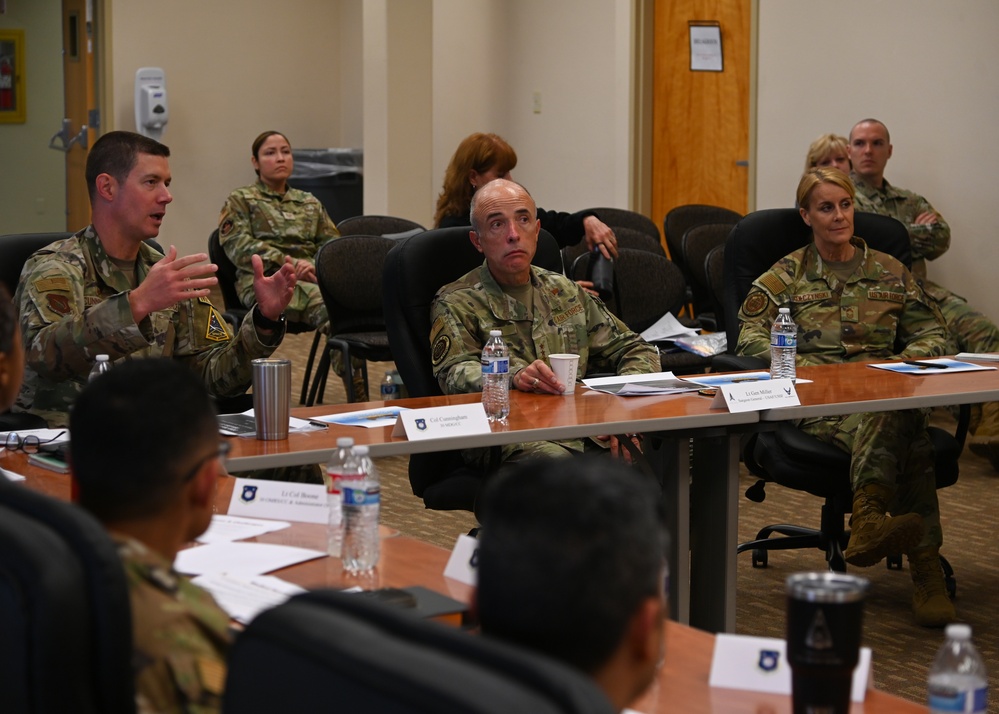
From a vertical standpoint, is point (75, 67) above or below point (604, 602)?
above

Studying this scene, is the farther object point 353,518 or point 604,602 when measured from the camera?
point 353,518

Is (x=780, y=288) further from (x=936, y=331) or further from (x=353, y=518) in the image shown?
(x=353, y=518)

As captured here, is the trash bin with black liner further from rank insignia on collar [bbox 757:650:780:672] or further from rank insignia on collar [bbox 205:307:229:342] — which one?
rank insignia on collar [bbox 757:650:780:672]

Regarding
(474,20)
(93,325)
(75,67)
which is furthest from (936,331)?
(75,67)

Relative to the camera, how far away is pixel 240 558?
1.93 m

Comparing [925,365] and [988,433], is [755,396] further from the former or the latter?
[988,433]

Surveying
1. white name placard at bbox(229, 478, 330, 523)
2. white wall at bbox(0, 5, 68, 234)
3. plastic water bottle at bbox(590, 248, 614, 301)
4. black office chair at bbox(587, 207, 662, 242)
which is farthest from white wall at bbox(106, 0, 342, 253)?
white name placard at bbox(229, 478, 330, 523)

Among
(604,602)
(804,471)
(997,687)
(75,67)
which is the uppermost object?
(75,67)

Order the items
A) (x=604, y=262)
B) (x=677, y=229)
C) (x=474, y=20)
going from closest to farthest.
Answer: (x=604, y=262)
(x=677, y=229)
(x=474, y=20)

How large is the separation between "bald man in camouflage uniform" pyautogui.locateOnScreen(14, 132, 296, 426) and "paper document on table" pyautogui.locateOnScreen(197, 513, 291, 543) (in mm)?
978

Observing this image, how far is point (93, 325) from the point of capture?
9.97 feet

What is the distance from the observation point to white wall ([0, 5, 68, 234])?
9.59m

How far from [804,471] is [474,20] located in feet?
22.7

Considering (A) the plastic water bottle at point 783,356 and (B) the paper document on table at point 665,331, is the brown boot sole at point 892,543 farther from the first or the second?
(B) the paper document on table at point 665,331
